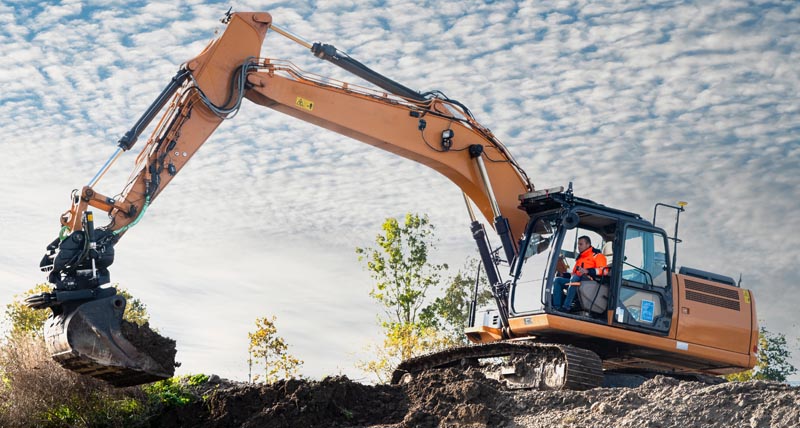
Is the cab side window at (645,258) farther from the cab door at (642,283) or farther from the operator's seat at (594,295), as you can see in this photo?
the operator's seat at (594,295)

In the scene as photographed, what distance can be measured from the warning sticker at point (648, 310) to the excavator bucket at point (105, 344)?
5.90m

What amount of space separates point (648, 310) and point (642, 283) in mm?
353

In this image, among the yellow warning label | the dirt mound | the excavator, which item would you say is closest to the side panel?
the excavator

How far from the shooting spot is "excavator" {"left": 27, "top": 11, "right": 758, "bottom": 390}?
413 inches

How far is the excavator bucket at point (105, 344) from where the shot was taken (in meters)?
9.49

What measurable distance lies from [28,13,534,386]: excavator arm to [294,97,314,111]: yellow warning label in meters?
0.01

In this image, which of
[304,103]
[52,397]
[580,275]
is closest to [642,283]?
[580,275]

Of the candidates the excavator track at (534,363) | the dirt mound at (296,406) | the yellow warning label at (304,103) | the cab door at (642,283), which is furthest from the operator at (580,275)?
the yellow warning label at (304,103)

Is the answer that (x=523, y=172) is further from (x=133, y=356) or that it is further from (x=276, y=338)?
(x=276, y=338)

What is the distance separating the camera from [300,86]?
39.5ft

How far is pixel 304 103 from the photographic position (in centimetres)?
1208

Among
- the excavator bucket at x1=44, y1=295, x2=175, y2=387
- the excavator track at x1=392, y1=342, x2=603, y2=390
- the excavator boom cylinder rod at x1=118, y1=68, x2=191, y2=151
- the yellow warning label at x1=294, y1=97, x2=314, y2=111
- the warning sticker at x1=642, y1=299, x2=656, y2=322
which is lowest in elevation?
the excavator bucket at x1=44, y1=295, x2=175, y2=387

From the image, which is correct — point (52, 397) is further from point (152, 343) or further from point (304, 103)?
point (304, 103)

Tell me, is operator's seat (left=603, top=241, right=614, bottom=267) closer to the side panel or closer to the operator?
the operator
